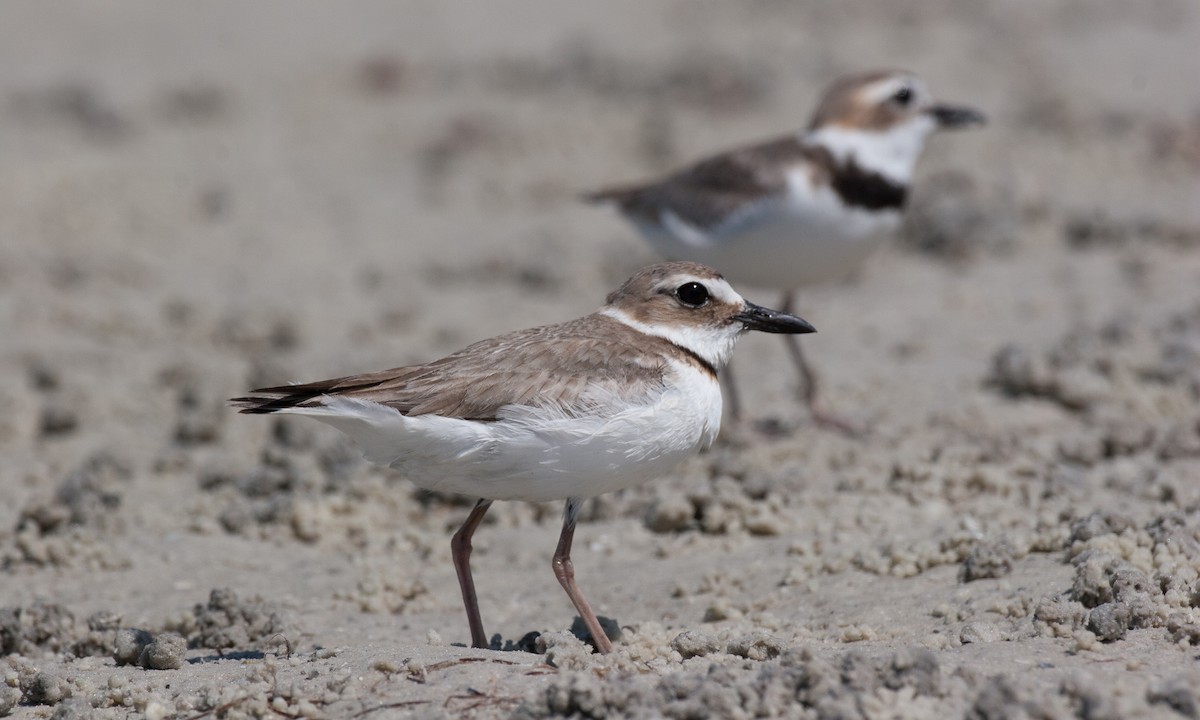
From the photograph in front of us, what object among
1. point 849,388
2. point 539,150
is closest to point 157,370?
point 849,388

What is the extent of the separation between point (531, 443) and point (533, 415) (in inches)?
3.6

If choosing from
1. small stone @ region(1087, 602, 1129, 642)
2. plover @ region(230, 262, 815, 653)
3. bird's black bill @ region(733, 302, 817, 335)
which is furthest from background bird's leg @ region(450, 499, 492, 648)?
small stone @ region(1087, 602, 1129, 642)

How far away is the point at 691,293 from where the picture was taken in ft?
16.4

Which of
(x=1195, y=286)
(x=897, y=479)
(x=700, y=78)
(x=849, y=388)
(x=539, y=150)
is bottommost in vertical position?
(x=897, y=479)

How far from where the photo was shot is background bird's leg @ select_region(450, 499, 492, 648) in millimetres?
4684

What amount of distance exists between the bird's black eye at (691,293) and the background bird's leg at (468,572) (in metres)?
0.99

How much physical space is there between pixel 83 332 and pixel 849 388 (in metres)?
4.99

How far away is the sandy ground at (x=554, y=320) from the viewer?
167 inches

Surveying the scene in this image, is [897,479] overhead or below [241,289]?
below

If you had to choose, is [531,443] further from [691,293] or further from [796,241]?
[796,241]

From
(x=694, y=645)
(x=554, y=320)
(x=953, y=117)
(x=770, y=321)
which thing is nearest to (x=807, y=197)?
(x=953, y=117)

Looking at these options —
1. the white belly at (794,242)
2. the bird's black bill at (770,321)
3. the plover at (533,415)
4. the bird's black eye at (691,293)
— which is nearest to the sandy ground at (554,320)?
the plover at (533,415)

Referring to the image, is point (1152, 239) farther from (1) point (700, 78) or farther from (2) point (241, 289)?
(2) point (241, 289)

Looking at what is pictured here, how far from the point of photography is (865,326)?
9391 mm
